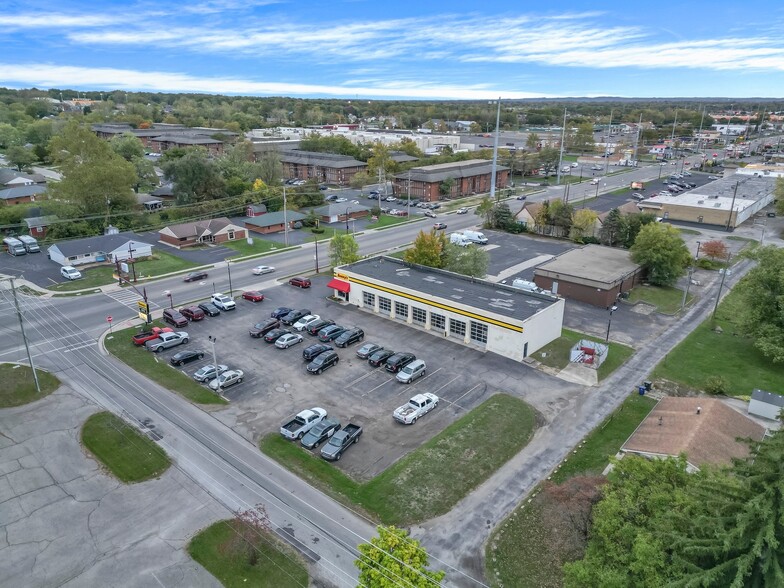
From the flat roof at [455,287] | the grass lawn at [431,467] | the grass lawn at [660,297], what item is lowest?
the grass lawn at [431,467]

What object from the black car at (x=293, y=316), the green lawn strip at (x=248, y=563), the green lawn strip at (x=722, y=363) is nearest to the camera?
the green lawn strip at (x=248, y=563)

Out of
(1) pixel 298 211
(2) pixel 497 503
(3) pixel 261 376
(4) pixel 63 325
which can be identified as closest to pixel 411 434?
(2) pixel 497 503

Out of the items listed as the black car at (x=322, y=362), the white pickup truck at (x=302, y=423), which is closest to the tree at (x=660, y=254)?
the black car at (x=322, y=362)

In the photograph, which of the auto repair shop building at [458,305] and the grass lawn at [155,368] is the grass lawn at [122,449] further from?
the auto repair shop building at [458,305]

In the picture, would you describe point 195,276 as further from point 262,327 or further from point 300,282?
point 262,327

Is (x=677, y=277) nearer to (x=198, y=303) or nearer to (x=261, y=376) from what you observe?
(x=261, y=376)

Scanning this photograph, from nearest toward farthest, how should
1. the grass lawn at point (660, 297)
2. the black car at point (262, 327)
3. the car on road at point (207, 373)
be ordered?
the car on road at point (207, 373)
the black car at point (262, 327)
the grass lawn at point (660, 297)

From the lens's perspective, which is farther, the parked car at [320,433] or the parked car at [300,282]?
the parked car at [300,282]
